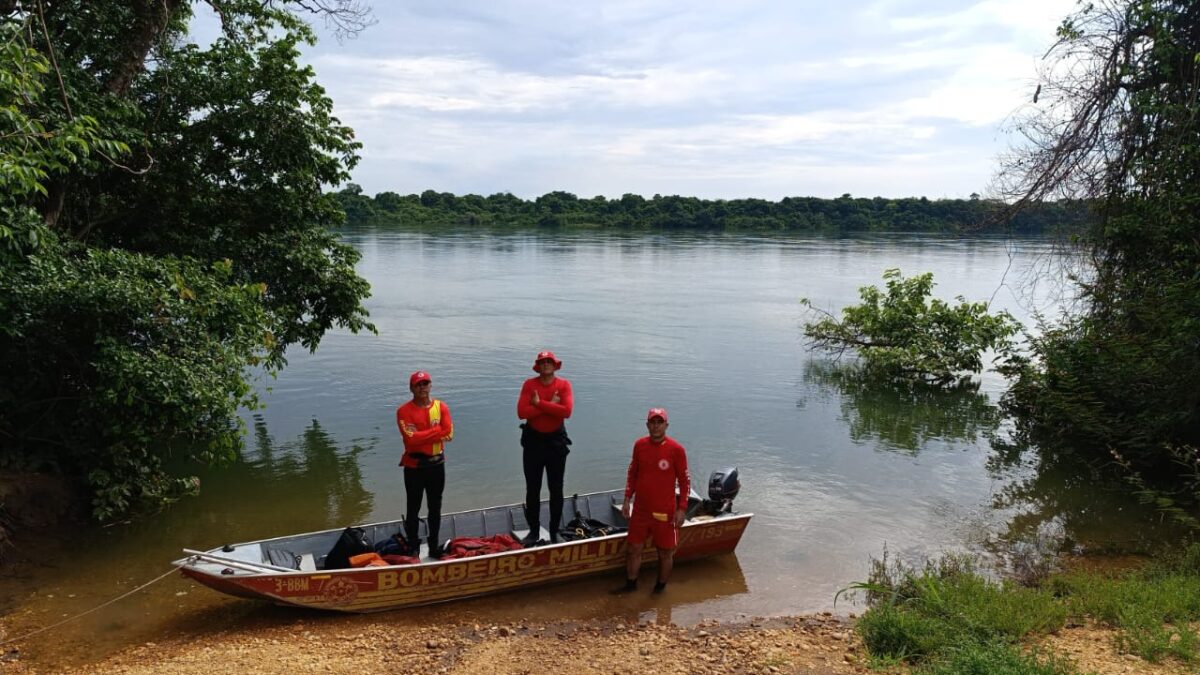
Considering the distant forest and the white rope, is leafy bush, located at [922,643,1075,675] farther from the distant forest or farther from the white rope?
the distant forest

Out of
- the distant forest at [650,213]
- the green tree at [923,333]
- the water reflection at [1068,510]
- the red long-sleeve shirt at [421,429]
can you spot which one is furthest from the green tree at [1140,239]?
the distant forest at [650,213]

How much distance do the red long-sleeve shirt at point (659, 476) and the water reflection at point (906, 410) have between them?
25.0 feet

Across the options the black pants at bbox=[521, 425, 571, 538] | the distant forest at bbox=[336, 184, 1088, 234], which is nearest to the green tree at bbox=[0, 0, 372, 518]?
the black pants at bbox=[521, 425, 571, 538]

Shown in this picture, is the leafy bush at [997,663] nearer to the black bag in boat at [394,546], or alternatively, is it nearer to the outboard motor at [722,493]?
the outboard motor at [722,493]

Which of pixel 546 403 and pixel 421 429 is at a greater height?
pixel 546 403

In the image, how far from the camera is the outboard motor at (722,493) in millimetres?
8828

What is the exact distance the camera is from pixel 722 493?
8828 mm

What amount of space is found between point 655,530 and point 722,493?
1374 mm

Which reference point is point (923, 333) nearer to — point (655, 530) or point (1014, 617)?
point (655, 530)

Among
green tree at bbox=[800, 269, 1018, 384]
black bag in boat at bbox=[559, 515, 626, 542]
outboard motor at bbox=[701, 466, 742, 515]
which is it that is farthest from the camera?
green tree at bbox=[800, 269, 1018, 384]

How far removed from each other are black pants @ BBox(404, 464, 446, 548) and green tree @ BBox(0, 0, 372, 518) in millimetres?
2326

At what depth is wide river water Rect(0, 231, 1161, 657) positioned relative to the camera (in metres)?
7.86

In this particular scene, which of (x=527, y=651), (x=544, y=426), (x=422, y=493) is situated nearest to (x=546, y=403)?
(x=544, y=426)

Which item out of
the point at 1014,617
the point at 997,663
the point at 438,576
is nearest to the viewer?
the point at 997,663
